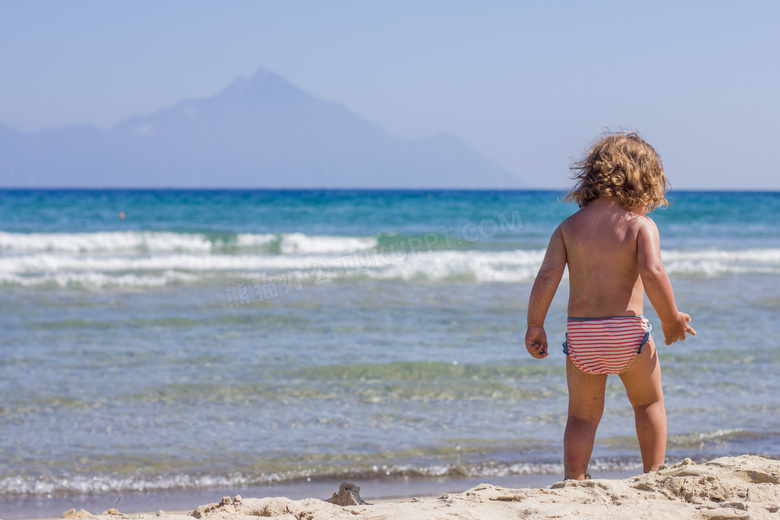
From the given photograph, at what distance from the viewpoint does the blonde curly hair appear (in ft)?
9.21

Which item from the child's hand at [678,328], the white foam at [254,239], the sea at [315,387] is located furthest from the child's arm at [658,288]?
the white foam at [254,239]

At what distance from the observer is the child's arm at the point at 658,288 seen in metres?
2.62

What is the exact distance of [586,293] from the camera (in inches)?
111

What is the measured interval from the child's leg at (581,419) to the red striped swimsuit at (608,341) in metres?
0.08

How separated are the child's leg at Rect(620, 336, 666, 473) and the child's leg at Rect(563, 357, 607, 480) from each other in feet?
0.43

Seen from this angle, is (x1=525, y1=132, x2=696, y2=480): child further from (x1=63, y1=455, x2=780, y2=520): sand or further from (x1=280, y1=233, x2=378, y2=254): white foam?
(x1=280, y1=233, x2=378, y2=254): white foam

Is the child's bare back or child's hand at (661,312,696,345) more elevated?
the child's bare back

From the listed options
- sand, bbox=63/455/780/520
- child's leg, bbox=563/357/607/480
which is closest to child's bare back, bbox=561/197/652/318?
child's leg, bbox=563/357/607/480

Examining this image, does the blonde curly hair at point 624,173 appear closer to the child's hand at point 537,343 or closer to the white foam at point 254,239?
the child's hand at point 537,343

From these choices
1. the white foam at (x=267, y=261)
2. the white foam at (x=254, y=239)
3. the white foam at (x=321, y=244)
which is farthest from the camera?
the white foam at (x=254, y=239)

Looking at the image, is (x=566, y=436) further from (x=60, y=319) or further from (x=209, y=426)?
(x=60, y=319)

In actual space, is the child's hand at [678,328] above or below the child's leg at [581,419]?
above

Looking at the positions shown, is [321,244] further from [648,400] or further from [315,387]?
[648,400]

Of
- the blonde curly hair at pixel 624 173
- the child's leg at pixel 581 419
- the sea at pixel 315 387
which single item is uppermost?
the blonde curly hair at pixel 624 173
